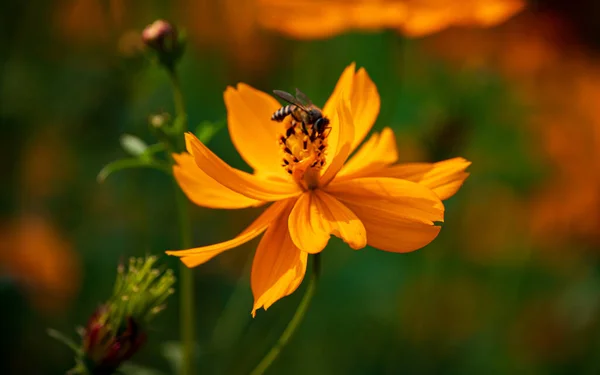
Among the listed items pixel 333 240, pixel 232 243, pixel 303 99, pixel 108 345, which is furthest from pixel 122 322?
pixel 333 240

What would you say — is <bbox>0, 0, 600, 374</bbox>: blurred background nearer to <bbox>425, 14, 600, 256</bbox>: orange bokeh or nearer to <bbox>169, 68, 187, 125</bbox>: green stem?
<bbox>425, 14, 600, 256</bbox>: orange bokeh

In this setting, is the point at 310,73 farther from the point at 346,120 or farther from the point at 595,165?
the point at 346,120

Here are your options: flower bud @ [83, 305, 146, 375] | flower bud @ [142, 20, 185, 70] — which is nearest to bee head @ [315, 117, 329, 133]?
flower bud @ [142, 20, 185, 70]

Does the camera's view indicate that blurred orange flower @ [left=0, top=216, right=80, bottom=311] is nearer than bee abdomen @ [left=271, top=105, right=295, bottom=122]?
No

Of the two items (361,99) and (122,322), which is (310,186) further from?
(122,322)

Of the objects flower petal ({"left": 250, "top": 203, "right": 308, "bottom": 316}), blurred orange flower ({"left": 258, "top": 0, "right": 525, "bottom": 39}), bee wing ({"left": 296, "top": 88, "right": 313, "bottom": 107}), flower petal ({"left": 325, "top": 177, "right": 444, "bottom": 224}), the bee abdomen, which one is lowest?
flower petal ({"left": 250, "top": 203, "right": 308, "bottom": 316})

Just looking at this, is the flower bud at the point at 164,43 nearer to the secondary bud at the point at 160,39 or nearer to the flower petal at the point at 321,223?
the secondary bud at the point at 160,39

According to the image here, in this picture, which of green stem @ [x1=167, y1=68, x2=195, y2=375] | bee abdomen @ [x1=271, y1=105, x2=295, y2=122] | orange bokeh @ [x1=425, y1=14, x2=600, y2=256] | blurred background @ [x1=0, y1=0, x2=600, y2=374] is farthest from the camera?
orange bokeh @ [x1=425, y1=14, x2=600, y2=256]
